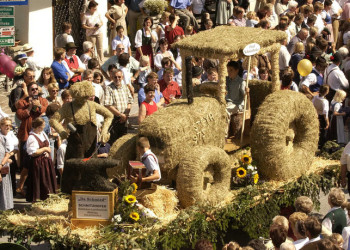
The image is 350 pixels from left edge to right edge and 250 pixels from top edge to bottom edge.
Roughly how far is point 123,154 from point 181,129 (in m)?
0.93

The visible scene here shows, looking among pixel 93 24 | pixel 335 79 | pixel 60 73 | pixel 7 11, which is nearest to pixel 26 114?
pixel 7 11

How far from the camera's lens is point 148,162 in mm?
11500

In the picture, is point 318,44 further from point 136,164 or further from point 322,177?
point 136,164

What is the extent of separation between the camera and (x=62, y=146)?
44.9ft

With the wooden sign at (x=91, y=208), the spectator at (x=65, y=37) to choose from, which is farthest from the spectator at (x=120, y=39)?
the wooden sign at (x=91, y=208)

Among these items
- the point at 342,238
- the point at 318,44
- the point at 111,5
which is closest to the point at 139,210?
the point at 342,238

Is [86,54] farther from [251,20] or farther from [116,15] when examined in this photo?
[251,20]

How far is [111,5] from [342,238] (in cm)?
1353

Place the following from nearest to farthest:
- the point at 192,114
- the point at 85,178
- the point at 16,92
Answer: the point at 85,178, the point at 192,114, the point at 16,92

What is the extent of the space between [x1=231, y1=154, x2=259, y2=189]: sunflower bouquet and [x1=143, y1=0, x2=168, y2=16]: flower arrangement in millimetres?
9003

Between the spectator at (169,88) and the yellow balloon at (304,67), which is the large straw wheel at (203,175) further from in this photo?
the yellow balloon at (304,67)

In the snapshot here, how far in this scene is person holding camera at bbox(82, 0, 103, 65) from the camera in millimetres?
19516

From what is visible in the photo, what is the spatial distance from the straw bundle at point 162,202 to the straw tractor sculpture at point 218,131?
0.44 feet

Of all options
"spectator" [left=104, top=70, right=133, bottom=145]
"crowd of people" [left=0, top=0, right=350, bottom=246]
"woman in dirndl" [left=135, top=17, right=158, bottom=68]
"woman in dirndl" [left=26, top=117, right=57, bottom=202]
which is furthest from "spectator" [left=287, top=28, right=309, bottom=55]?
"woman in dirndl" [left=26, top=117, right=57, bottom=202]
